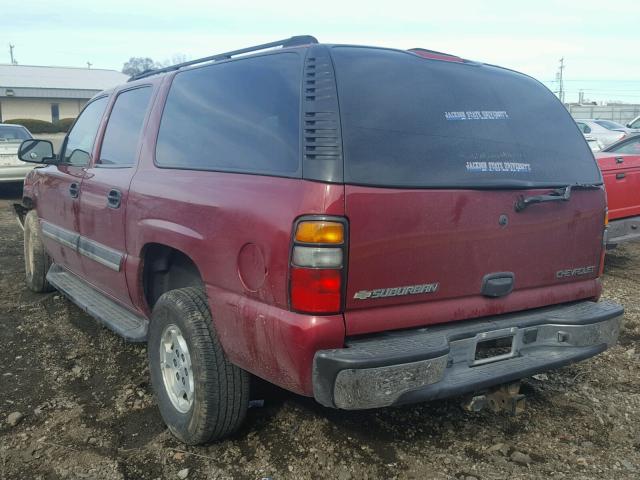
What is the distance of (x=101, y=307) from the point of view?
4355mm

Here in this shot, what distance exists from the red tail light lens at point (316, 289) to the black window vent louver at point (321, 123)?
38cm

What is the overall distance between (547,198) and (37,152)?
4158mm

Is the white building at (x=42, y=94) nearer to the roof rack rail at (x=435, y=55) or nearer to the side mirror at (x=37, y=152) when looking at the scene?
the side mirror at (x=37, y=152)

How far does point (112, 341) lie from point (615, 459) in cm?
354

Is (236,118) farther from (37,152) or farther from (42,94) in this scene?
(42,94)

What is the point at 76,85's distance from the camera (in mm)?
43844

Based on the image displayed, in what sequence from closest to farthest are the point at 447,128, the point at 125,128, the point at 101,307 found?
1. the point at 447,128
2. the point at 125,128
3. the point at 101,307

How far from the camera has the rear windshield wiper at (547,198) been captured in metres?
3.02

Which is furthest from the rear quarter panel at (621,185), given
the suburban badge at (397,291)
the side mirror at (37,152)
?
the side mirror at (37,152)

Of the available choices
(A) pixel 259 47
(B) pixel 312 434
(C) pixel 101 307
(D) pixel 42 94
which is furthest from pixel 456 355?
(D) pixel 42 94

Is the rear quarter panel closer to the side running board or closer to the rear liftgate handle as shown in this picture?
the side running board

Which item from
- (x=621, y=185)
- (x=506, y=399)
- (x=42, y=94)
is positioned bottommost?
(x=506, y=399)

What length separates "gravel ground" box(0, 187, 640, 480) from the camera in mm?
3102

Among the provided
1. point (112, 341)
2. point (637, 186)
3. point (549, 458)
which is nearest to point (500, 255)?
point (549, 458)
